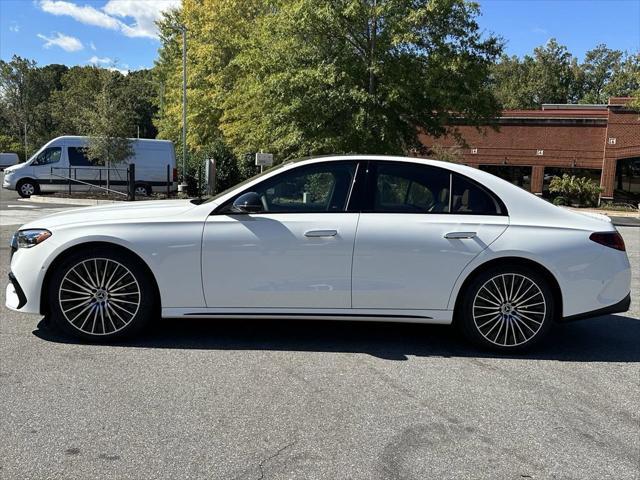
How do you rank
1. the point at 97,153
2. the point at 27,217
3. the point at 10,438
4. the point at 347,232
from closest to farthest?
1. the point at 10,438
2. the point at 347,232
3. the point at 27,217
4. the point at 97,153

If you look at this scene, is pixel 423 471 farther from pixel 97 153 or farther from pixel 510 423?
pixel 97 153

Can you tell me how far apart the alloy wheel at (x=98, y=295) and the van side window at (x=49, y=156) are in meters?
20.9

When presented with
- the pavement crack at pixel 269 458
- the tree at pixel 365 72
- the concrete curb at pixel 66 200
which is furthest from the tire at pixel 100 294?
the concrete curb at pixel 66 200

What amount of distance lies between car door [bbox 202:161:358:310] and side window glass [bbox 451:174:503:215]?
0.89m

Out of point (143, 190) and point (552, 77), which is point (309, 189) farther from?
point (552, 77)

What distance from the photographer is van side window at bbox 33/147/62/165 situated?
23.0 meters

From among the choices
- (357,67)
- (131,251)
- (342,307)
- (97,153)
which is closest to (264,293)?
(342,307)

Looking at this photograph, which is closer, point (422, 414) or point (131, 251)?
point (422, 414)

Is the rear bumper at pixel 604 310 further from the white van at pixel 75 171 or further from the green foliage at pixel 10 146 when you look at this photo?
the green foliage at pixel 10 146

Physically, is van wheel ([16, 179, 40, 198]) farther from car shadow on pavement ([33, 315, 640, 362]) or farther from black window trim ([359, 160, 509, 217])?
black window trim ([359, 160, 509, 217])

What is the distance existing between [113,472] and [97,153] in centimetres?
2099

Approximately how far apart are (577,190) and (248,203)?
103 feet

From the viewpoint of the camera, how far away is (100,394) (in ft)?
12.0

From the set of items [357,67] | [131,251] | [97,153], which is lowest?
[131,251]
